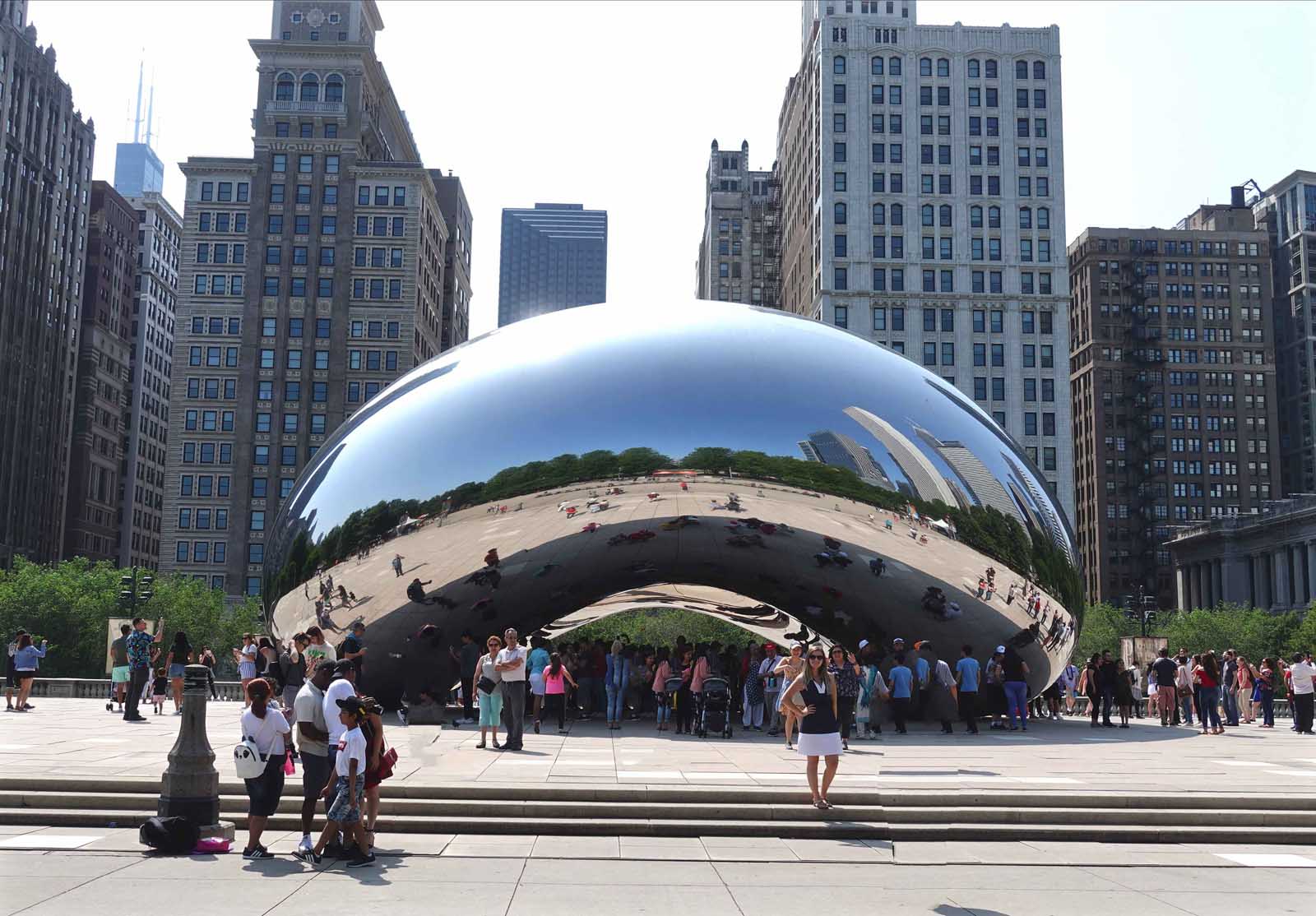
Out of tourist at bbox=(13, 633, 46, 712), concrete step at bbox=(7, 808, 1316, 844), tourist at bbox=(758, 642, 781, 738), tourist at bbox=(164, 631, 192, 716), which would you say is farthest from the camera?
tourist at bbox=(13, 633, 46, 712)

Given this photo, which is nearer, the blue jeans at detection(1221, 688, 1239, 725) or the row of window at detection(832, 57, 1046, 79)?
the blue jeans at detection(1221, 688, 1239, 725)

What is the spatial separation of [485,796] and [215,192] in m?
99.9

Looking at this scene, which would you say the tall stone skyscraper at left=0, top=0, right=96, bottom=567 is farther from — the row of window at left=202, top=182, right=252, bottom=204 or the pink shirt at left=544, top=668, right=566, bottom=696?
the pink shirt at left=544, top=668, right=566, bottom=696

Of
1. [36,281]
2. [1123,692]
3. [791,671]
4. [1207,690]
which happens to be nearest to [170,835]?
[791,671]

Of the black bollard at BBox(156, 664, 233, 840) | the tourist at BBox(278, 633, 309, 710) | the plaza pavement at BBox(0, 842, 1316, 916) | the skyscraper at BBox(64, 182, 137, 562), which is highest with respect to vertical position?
the skyscraper at BBox(64, 182, 137, 562)

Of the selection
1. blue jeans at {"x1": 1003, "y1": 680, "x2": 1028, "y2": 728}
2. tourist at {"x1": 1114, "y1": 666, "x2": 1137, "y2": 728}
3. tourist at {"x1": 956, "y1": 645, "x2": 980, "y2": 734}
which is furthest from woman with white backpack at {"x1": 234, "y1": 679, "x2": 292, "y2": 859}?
tourist at {"x1": 1114, "y1": 666, "x2": 1137, "y2": 728}

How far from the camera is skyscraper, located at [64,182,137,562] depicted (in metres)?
123

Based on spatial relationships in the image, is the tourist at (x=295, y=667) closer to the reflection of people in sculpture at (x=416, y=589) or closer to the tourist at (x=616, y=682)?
the reflection of people in sculpture at (x=416, y=589)

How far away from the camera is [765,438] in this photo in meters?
17.5

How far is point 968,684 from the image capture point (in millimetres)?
18562

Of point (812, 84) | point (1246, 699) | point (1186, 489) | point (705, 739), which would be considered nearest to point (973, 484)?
point (705, 739)

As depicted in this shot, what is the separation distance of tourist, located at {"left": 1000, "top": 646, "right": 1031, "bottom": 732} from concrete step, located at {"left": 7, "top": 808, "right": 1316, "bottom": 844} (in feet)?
28.0

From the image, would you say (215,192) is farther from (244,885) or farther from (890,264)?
(244,885)

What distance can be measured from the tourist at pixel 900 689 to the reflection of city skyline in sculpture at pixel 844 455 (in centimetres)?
274
